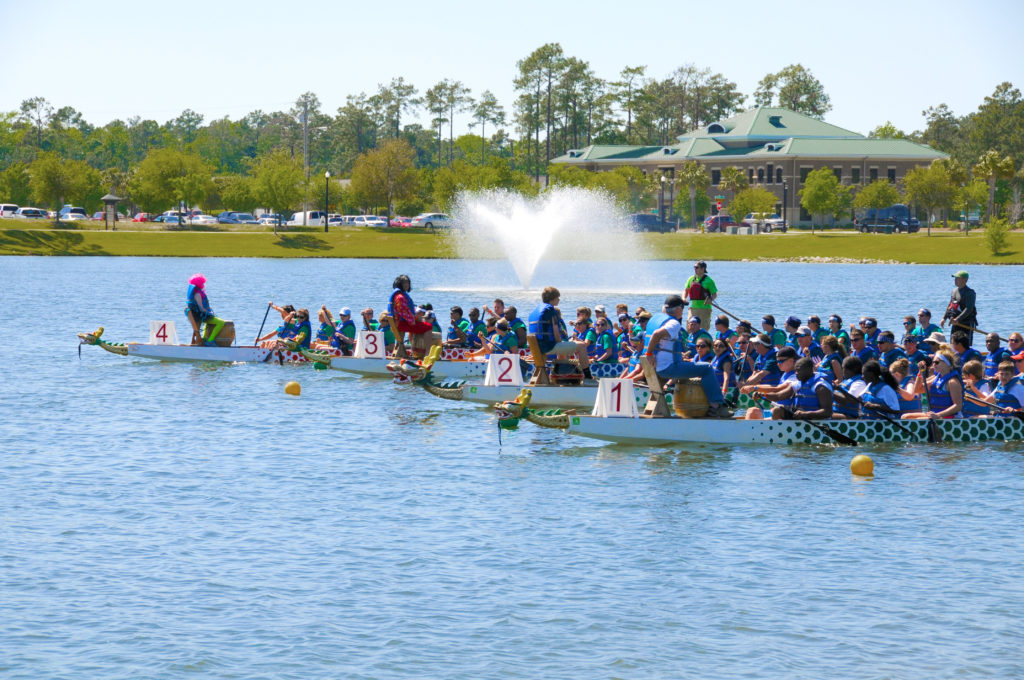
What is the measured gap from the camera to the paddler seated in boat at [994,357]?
2295 centimetres

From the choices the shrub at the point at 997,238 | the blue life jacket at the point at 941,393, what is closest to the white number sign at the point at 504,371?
the blue life jacket at the point at 941,393

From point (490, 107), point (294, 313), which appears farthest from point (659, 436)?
point (490, 107)

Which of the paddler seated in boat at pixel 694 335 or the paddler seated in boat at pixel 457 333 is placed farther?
the paddler seated in boat at pixel 457 333

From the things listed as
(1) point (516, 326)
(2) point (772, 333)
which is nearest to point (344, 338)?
(1) point (516, 326)

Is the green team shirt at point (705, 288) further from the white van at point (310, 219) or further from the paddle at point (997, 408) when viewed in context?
the white van at point (310, 219)

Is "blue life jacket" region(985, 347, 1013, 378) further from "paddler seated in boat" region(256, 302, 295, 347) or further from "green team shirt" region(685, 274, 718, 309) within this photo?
"paddler seated in boat" region(256, 302, 295, 347)

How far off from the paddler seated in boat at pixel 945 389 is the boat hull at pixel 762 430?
0.17 meters

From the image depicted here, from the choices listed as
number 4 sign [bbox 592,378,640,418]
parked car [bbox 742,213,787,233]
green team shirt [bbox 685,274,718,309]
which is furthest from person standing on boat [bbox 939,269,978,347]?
parked car [bbox 742,213,787,233]

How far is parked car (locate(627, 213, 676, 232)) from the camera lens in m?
135

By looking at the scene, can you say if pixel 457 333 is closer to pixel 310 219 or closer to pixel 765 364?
pixel 765 364

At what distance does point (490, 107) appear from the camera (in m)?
188

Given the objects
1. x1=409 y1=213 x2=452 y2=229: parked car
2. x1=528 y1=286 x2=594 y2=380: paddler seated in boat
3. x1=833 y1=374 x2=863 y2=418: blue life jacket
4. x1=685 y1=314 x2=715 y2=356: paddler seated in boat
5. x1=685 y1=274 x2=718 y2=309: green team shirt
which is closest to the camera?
x1=833 y1=374 x2=863 y2=418: blue life jacket

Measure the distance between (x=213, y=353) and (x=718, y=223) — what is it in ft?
346

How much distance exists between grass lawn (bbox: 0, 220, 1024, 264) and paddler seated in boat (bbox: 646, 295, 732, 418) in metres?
84.9
